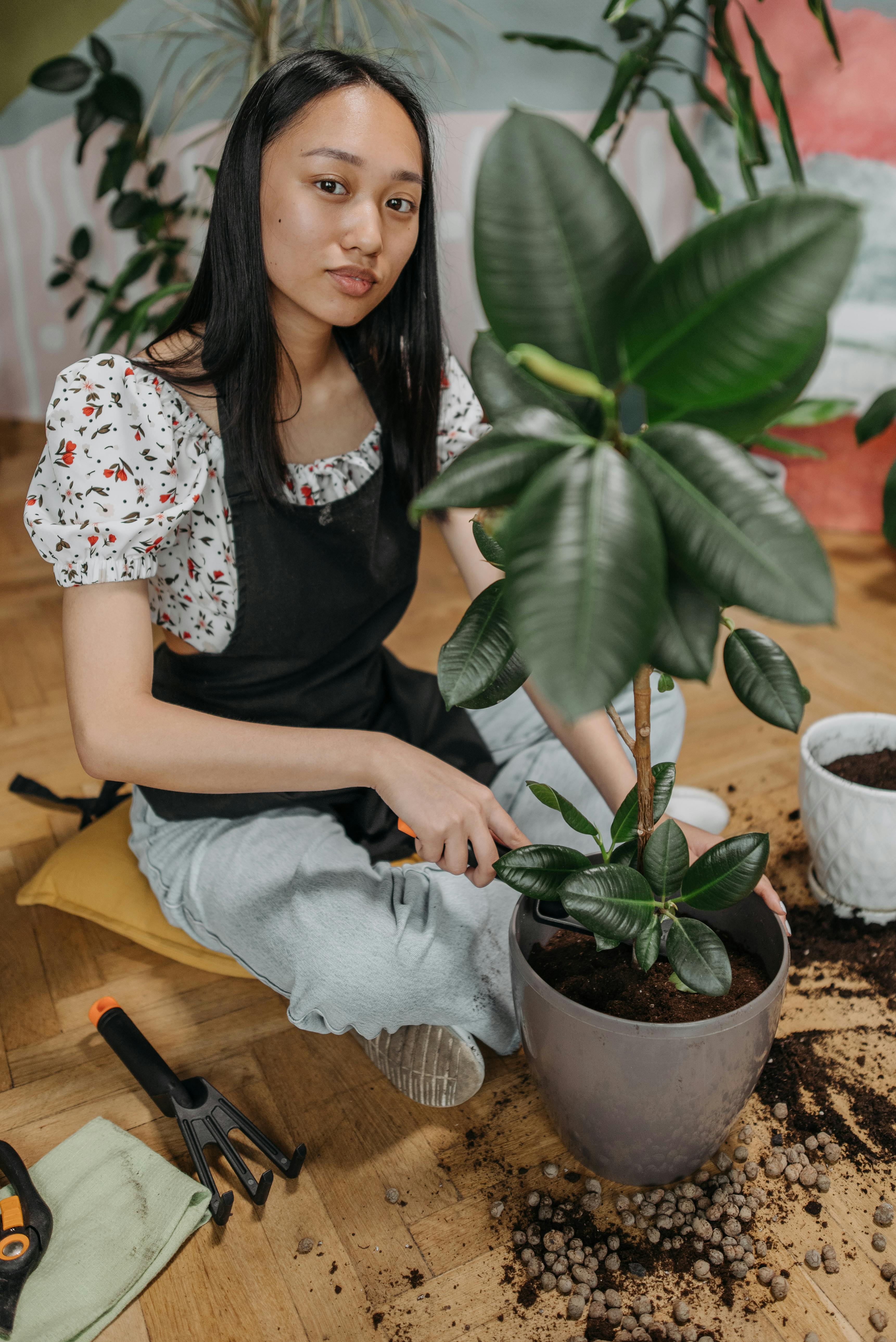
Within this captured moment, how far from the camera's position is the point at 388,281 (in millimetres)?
1015

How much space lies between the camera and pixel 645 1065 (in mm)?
808

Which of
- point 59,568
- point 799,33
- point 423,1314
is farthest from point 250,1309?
point 799,33

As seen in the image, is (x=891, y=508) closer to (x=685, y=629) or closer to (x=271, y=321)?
(x=271, y=321)

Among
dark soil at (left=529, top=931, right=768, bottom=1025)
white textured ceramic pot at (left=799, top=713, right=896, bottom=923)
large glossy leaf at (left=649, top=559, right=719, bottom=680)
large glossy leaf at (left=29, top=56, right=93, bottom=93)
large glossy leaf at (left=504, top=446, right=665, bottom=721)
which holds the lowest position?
white textured ceramic pot at (left=799, top=713, right=896, bottom=923)

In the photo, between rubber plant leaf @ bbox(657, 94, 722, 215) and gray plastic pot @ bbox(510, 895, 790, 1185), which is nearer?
gray plastic pot @ bbox(510, 895, 790, 1185)

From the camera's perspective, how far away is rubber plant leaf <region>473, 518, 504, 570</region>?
76 cm

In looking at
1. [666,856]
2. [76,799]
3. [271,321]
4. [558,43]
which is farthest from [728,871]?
[558,43]

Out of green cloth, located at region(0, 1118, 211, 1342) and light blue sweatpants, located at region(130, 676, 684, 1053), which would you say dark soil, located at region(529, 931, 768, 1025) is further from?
green cloth, located at region(0, 1118, 211, 1342)

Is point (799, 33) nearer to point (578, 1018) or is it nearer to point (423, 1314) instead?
point (578, 1018)

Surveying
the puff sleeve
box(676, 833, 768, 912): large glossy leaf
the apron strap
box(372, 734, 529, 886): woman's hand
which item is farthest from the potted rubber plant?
the apron strap

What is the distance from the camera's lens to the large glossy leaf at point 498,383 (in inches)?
24.8

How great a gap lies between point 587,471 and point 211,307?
0.68 metres

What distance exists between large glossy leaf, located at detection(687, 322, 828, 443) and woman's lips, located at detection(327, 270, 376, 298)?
19.8 inches

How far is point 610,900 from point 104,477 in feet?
1.99
